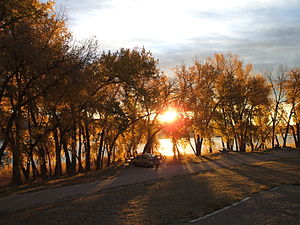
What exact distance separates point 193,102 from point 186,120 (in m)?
2.83

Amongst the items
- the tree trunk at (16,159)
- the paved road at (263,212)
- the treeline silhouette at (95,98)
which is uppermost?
the treeline silhouette at (95,98)

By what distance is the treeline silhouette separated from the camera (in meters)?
17.1

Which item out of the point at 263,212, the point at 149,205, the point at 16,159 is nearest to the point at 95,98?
the point at 16,159

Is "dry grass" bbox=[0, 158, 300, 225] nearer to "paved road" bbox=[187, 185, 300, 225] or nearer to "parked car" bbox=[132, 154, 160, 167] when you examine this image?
"paved road" bbox=[187, 185, 300, 225]

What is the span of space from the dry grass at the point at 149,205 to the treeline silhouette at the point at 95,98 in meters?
8.10

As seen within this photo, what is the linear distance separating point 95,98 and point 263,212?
18.1 m

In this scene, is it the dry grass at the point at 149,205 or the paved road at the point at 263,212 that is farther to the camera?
the dry grass at the point at 149,205

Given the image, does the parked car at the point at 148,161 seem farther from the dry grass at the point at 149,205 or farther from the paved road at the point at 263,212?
the paved road at the point at 263,212

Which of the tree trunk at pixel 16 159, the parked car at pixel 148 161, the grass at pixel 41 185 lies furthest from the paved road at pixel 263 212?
the parked car at pixel 148 161

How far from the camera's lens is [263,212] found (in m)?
10.5

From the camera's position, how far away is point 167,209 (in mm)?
11312

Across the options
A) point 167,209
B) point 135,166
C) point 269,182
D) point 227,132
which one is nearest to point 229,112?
point 227,132

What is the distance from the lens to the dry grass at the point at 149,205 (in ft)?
33.3

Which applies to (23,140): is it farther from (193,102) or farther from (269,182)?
(193,102)
